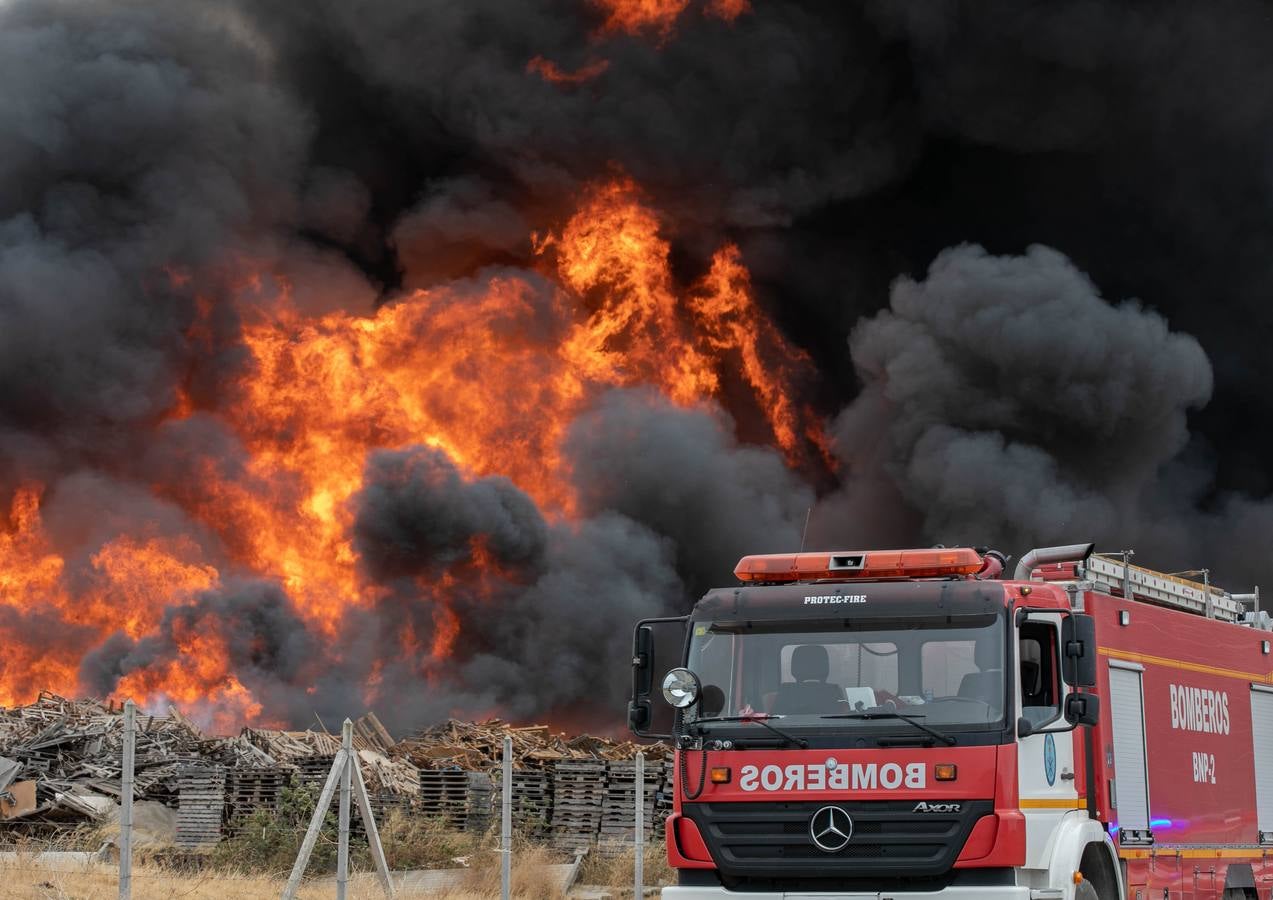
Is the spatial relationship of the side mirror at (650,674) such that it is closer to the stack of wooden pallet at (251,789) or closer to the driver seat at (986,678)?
the driver seat at (986,678)

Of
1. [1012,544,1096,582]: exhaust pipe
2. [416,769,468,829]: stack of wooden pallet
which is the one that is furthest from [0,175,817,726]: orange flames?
[1012,544,1096,582]: exhaust pipe

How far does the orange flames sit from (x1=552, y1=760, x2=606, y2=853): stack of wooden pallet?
1970 cm

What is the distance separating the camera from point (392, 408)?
48.9 meters

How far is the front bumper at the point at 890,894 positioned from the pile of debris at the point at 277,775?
37.3 feet

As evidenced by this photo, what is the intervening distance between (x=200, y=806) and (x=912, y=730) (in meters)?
17.9

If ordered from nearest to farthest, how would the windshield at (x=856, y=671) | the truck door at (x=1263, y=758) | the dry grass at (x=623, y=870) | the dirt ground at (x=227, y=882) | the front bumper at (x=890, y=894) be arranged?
the front bumper at (x=890, y=894), the windshield at (x=856, y=671), the truck door at (x=1263, y=758), the dirt ground at (x=227, y=882), the dry grass at (x=623, y=870)

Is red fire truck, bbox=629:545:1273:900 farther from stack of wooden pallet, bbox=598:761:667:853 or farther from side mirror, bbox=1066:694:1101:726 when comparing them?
stack of wooden pallet, bbox=598:761:667:853

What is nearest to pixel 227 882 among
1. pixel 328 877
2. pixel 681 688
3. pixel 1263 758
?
pixel 328 877

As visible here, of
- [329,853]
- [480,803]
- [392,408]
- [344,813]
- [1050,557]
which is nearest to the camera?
[1050,557]

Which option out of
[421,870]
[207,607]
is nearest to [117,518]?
[207,607]

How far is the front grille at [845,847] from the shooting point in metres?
9.92

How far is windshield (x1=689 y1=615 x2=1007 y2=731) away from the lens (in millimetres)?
10180

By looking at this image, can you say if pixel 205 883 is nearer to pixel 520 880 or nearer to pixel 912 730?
pixel 520 880

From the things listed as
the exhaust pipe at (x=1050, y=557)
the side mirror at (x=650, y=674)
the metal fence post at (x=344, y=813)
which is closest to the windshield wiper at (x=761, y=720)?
the side mirror at (x=650, y=674)
